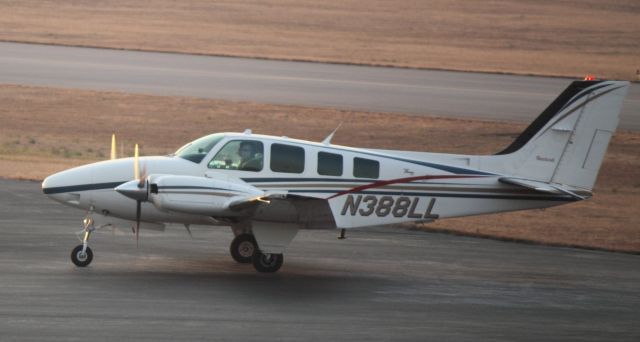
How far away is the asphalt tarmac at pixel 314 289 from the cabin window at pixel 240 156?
1983 mm

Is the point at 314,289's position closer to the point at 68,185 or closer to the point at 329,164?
the point at 329,164

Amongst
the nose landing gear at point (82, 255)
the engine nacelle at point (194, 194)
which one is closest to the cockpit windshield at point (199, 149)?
→ the engine nacelle at point (194, 194)

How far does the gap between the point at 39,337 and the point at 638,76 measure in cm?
5498

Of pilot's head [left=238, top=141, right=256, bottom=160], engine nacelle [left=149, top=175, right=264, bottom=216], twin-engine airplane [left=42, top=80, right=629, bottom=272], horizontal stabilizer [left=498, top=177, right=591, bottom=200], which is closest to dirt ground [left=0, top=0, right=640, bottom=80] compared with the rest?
twin-engine airplane [left=42, top=80, right=629, bottom=272]

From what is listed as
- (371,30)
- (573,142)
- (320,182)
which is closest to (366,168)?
(320,182)

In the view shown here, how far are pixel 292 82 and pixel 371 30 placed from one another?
88.5 ft

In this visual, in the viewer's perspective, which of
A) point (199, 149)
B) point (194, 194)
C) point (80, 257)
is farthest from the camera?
point (199, 149)

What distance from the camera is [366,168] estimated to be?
21.8 meters

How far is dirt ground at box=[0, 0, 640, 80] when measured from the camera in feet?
229

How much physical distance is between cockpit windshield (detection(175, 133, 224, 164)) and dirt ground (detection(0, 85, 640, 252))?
12.0 m

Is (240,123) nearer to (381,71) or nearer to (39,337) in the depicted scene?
(381,71)

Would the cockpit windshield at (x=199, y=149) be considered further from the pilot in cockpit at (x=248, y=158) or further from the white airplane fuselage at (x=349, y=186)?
the pilot in cockpit at (x=248, y=158)

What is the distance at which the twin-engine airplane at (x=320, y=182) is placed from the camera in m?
20.7

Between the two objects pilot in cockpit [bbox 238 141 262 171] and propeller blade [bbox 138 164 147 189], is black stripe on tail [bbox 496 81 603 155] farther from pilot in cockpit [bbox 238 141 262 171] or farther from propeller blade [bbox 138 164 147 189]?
propeller blade [bbox 138 164 147 189]
